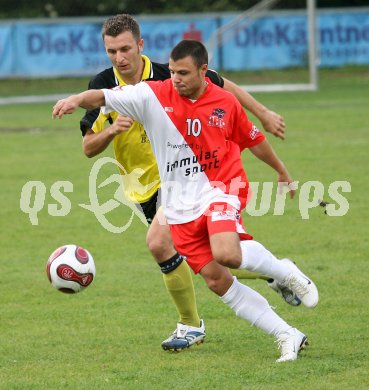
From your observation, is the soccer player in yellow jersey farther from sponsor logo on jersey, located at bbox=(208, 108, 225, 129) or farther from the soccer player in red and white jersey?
sponsor logo on jersey, located at bbox=(208, 108, 225, 129)

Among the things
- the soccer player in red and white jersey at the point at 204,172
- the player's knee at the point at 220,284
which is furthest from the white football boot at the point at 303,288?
the player's knee at the point at 220,284

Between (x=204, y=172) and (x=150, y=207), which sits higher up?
(x=204, y=172)

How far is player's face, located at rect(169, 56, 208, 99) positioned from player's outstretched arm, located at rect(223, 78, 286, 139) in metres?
0.65

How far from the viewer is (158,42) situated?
3128 cm

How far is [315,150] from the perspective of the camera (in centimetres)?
1711

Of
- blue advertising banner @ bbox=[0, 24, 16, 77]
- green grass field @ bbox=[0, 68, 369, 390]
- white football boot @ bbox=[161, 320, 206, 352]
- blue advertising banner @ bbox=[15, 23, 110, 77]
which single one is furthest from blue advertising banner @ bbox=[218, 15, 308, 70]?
white football boot @ bbox=[161, 320, 206, 352]

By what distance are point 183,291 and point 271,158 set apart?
1.04 meters

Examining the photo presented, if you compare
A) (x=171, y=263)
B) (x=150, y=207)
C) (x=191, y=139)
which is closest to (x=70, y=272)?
(x=171, y=263)

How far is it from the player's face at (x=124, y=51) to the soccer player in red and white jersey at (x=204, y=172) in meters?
0.58

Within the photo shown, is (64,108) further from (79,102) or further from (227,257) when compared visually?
(227,257)

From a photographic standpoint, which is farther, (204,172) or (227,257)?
(204,172)

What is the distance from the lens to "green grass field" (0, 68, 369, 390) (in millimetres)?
5984

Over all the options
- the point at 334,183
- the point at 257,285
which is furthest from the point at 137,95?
the point at 334,183

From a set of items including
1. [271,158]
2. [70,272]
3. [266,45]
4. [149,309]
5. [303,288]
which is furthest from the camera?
[266,45]
